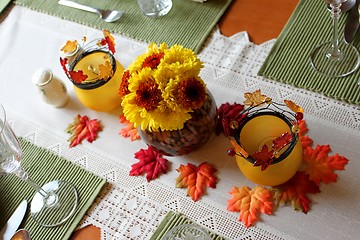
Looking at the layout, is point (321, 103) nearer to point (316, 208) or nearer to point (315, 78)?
point (315, 78)

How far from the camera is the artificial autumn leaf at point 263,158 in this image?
70cm

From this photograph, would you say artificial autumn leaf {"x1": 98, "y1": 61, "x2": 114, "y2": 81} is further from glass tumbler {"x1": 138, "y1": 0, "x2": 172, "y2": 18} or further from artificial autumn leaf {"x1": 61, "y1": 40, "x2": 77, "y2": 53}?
glass tumbler {"x1": 138, "y1": 0, "x2": 172, "y2": 18}

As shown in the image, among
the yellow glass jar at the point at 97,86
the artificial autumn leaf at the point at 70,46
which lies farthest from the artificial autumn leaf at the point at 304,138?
the artificial autumn leaf at the point at 70,46

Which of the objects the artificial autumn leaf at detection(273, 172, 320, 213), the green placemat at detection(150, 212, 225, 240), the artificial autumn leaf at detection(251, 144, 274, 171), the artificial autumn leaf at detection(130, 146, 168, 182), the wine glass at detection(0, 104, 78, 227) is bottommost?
the wine glass at detection(0, 104, 78, 227)

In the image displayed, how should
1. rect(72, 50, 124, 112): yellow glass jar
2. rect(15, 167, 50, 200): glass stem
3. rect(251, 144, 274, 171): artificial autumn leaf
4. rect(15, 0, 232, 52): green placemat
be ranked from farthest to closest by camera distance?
1. rect(15, 0, 232, 52): green placemat
2. rect(72, 50, 124, 112): yellow glass jar
3. rect(15, 167, 50, 200): glass stem
4. rect(251, 144, 274, 171): artificial autumn leaf

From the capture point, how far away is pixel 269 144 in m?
0.79

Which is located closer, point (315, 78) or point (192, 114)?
point (192, 114)

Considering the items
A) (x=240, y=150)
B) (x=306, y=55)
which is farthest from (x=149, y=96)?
(x=306, y=55)

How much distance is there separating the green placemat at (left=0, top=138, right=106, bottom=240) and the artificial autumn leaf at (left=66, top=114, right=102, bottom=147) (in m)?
0.05

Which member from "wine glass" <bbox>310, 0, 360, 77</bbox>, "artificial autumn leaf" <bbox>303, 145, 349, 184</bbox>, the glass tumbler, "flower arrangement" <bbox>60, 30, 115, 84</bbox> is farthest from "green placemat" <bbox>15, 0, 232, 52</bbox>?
"artificial autumn leaf" <bbox>303, 145, 349, 184</bbox>

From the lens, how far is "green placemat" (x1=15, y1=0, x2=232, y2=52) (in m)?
1.04

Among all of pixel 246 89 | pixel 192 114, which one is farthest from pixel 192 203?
pixel 246 89

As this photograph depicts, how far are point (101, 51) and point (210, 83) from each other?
0.73 ft

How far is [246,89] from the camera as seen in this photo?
0.93 m
